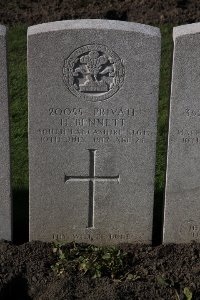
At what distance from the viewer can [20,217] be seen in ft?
19.2

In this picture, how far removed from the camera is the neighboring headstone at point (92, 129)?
185 inches

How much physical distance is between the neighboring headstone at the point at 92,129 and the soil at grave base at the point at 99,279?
0.74ft

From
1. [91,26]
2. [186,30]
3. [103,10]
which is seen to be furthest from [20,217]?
[103,10]

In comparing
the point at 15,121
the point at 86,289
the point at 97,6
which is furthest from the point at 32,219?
the point at 97,6

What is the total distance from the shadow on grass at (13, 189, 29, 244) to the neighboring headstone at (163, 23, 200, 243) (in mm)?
1219

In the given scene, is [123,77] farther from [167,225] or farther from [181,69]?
[167,225]

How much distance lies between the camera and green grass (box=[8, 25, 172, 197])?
21.4ft

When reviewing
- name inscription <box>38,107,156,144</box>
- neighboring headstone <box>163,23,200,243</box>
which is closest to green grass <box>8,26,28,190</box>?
name inscription <box>38,107,156,144</box>

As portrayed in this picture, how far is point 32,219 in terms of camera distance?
209 inches

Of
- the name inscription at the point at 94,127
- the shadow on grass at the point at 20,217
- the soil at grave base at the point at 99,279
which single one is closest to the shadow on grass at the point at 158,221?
the soil at grave base at the point at 99,279

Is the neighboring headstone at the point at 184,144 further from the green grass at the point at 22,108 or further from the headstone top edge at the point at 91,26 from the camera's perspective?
the green grass at the point at 22,108

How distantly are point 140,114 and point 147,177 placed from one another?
1.80 feet

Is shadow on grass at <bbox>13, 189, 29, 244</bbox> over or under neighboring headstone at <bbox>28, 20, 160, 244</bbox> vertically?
under

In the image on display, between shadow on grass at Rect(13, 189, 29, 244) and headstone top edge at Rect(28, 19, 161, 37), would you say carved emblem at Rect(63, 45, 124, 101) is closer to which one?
headstone top edge at Rect(28, 19, 161, 37)
